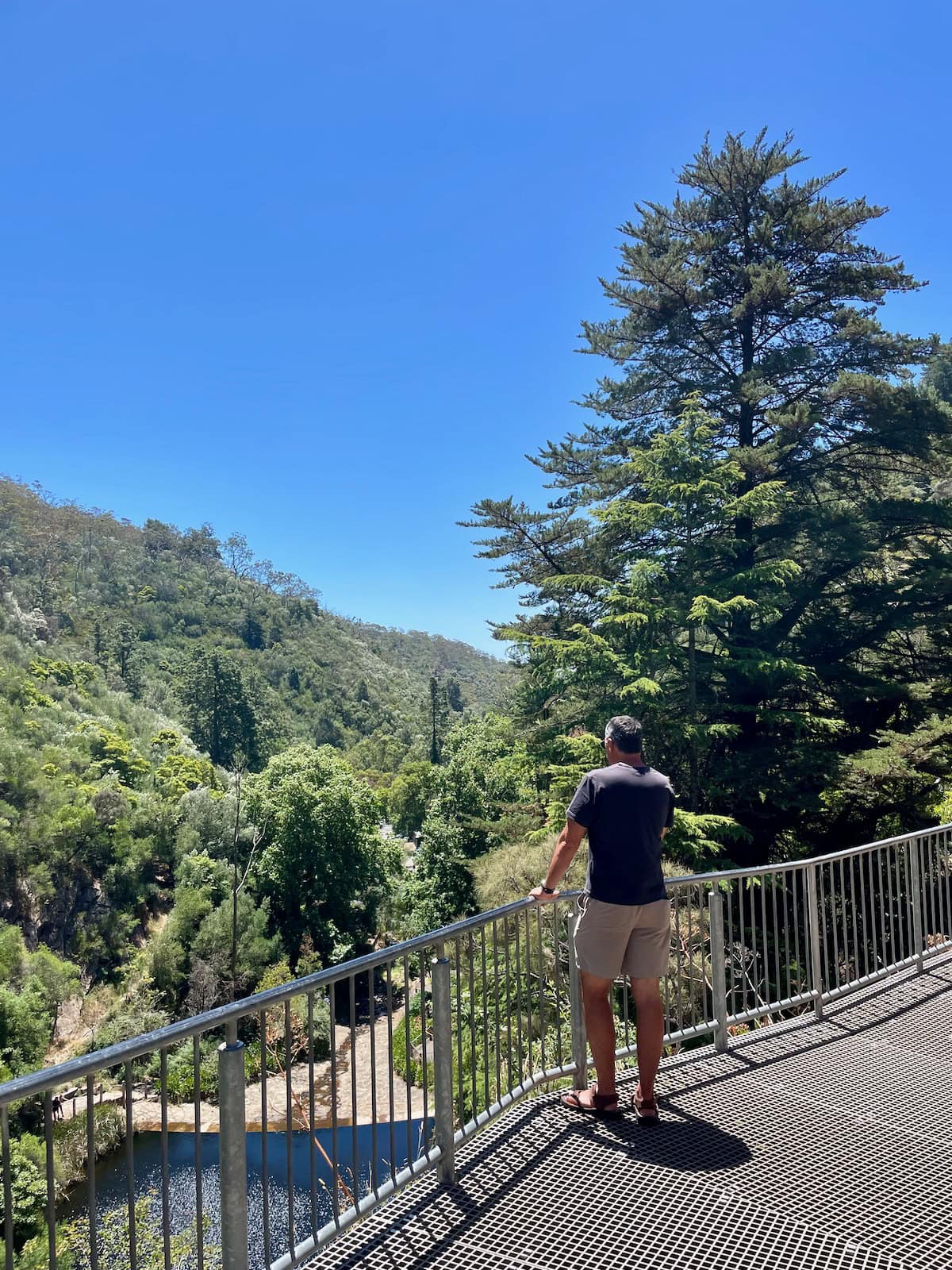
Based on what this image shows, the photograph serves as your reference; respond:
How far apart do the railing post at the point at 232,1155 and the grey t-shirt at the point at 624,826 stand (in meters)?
1.57

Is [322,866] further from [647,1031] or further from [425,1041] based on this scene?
[647,1031]

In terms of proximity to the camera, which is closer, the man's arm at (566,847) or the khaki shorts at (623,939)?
the man's arm at (566,847)

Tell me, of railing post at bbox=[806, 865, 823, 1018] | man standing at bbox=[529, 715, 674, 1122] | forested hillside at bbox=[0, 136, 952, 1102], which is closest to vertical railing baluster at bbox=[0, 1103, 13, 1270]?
man standing at bbox=[529, 715, 674, 1122]

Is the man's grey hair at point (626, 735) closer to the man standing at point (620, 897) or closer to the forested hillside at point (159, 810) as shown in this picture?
the man standing at point (620, 897)

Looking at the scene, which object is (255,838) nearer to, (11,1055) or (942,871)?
(11,1055)

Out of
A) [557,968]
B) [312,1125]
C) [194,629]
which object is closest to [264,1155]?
[312,1125]

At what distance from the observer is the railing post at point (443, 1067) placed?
3.10m

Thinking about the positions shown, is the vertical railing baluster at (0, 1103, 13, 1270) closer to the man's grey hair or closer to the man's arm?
the man's arm

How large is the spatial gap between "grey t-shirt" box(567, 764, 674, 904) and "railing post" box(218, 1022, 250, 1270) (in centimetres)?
157

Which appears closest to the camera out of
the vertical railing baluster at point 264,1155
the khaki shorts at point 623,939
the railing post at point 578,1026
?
the vertical railing baluster at point 264,1155

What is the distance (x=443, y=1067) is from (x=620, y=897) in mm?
961

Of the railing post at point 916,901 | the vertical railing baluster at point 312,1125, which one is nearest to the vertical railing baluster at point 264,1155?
the vertical railing baluster at point 312,1125

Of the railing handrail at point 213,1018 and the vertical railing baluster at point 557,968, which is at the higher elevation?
the railing handrail at point 213,1018

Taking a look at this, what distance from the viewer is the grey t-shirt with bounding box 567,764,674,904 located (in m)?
3.39
